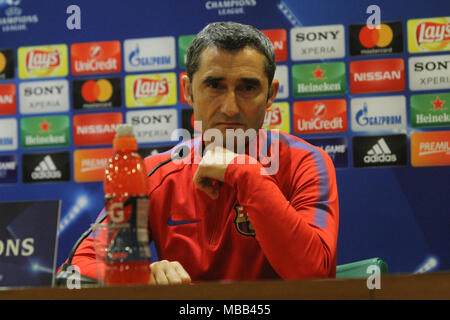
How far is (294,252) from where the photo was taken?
1.16 meters

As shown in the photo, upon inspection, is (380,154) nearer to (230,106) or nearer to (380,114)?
(380,114)

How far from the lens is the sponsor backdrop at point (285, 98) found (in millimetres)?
2629

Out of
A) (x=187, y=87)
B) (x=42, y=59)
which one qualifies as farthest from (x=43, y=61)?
(x=187, y=87)

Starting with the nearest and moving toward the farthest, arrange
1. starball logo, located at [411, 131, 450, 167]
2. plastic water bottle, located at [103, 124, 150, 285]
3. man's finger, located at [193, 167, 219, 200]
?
plastic water bottle, located at [103, 124, 150, 285] → man's finger, located at [193, 167, 219, 200] → starball logo, located at [411, 131, 450, 167]

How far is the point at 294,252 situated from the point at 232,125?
0.38m

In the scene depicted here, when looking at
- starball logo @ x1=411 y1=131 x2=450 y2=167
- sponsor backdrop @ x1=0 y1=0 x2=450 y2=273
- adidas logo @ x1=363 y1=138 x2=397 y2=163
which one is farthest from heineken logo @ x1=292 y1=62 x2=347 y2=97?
starball logo @ x1=411 y1=131 x2=450 y2=167

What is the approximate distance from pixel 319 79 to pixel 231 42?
145 cm

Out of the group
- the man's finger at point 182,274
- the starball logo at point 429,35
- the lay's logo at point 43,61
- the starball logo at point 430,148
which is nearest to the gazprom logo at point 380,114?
the starball logo at point 430,148

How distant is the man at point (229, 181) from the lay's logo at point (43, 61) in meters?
1.71

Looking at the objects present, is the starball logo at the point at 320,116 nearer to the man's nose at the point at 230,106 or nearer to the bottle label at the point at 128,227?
the man's nose at the point at 230,106

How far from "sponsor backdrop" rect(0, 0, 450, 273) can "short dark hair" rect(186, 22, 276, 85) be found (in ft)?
4.29

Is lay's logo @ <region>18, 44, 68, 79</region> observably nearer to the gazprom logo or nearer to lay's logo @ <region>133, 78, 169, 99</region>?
lay's logo @ <region>133, 78, 169, 99</region>

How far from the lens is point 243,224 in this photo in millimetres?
1340

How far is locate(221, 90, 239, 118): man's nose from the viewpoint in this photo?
133cm
